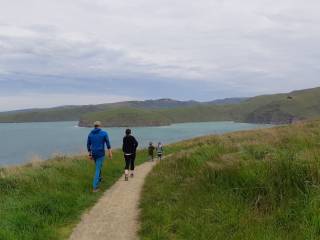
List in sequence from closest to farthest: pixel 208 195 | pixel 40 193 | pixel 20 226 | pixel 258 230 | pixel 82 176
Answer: pixel 258 230, pixel 20 226, pixel 208 195, pixel 40 193, pixel 82 176

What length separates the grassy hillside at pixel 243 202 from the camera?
7.45 m

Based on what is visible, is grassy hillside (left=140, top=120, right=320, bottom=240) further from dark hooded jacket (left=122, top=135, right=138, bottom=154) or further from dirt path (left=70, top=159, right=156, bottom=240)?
dark hooded jacket (left=122, top=135, right=138, bottom=154)

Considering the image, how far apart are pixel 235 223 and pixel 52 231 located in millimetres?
3735

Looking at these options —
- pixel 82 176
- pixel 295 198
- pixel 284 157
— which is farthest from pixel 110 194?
pixel 295 198

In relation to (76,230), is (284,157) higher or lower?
higher

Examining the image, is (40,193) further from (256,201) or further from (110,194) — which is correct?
(256,201)

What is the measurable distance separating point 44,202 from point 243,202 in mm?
4797

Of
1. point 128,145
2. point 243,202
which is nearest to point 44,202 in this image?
point 243,202

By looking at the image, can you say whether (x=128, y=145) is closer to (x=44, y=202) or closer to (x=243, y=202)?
(x=44, y=202)

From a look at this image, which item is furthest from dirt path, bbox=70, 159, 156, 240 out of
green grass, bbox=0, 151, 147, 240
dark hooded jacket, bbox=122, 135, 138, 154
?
dark hooded jacket, bbox=122, 135, 138, 154

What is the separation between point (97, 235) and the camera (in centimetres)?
874

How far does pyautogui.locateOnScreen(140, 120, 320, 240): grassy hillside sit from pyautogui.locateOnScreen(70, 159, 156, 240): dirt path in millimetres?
330

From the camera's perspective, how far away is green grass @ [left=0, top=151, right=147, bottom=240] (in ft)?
28.2

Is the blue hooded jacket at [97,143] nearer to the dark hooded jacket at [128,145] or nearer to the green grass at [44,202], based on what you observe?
the green grass at [44,202]
